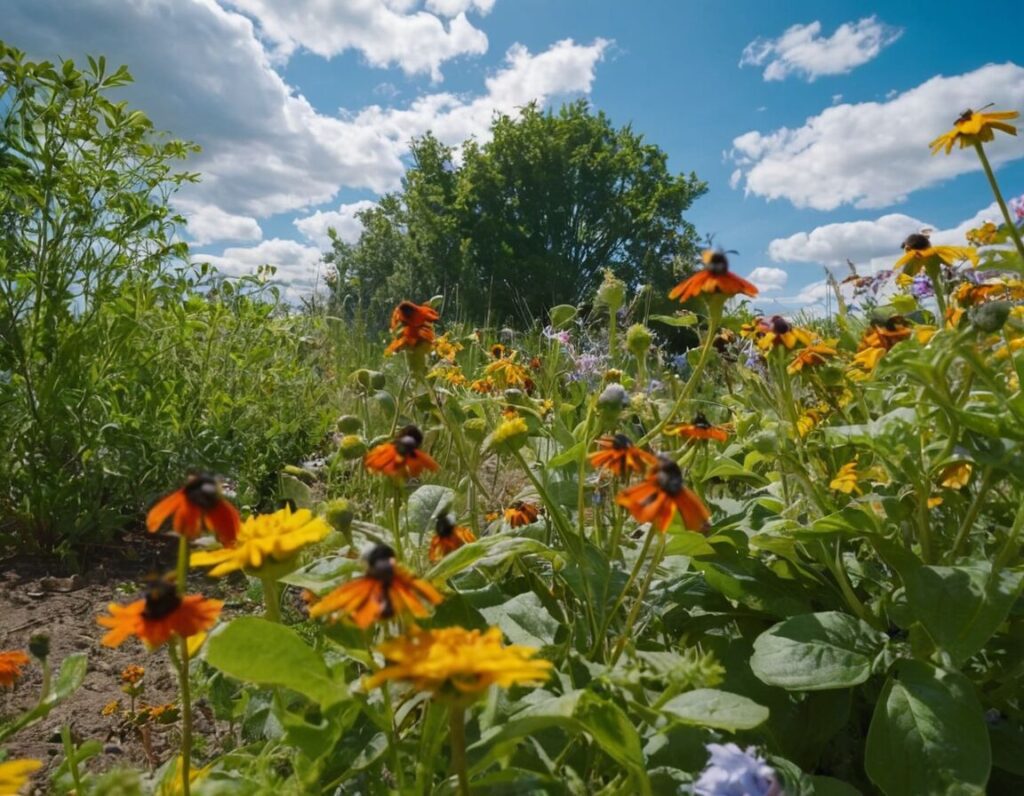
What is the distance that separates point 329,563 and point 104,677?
997 mm

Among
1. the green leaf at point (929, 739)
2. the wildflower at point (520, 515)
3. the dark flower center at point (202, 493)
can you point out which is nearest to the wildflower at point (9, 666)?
the dark flower center at point (202, 493)

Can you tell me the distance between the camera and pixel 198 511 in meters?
0.73

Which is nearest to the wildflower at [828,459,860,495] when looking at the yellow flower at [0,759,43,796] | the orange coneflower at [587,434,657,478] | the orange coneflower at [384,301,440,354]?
the orange coneflower at [587,434,657,478]

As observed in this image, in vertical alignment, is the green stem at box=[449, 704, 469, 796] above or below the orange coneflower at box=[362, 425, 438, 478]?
below

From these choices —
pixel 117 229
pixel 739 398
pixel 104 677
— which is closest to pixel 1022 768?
pixel 739 398

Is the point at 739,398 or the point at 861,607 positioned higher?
the point at 739,398

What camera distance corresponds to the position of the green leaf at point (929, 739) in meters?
0.93

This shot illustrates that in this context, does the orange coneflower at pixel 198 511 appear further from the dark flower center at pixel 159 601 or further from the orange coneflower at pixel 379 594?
the orange coneflower at pixel 379 594

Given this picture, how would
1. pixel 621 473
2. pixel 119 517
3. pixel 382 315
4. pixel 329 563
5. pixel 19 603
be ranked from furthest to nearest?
pixel 382 315, pixel 119 517, pixel 19 603, pixel 329 563, pixel 621 473

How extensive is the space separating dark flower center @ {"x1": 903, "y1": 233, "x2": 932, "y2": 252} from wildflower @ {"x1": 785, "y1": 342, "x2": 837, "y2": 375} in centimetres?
25

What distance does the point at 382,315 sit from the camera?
11.7 metres

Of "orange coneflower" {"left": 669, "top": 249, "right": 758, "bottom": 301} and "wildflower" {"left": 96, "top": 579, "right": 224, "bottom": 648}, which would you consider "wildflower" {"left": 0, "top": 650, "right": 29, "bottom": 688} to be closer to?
"wildflower" {"left": 96, "top": 579, "right": 224, "bottom": 648}

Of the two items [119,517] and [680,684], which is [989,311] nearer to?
[680,684]

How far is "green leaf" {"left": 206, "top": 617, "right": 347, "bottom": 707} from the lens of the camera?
73cm
